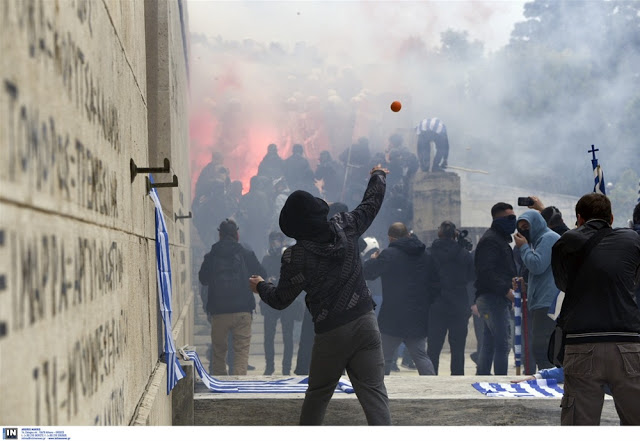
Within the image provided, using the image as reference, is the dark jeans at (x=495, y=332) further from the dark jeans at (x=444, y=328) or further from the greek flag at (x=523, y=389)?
the greek flag at (x=523, y=389)

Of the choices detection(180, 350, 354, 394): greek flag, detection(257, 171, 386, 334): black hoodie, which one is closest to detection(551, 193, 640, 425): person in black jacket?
detection(257, 171, 386, 334): black hoodie

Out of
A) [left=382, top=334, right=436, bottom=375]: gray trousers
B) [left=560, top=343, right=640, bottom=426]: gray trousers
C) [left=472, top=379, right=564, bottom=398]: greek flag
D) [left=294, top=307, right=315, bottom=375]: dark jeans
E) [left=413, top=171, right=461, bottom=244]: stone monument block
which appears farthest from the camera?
[left=413, top=171, right=461, bottom=244]: stone monument block

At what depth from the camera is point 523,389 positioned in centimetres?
591

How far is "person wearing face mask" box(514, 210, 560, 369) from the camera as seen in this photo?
657cm

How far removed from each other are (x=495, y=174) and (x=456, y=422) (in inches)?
1597

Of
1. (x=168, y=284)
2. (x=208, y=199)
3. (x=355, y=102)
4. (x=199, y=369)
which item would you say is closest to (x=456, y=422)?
(x=199, y=369)

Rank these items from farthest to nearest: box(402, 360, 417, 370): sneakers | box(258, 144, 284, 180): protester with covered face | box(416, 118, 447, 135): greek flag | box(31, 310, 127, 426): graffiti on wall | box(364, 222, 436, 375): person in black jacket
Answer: box(258, 144, 284, 180): protester with covered face → box(416, 118, 447, 135): greek flag → box(402, 360, 417, 370): sneakers → box(364, 222, 436, 375): person in black jacket → box(31, 310, 127, 426): graffiti on wall

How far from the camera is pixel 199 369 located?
5.88 metres

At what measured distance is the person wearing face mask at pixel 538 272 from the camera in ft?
21.5

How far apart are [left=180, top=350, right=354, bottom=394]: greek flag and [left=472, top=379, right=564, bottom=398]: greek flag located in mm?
973

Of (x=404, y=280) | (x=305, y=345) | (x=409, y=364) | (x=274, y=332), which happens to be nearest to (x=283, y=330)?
(x=274, y=332)

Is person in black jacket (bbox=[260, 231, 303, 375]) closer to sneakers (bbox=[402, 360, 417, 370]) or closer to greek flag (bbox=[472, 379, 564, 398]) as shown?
sneakers (bbox=[402, 360, 417, 370])

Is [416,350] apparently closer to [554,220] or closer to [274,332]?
[554,220]
